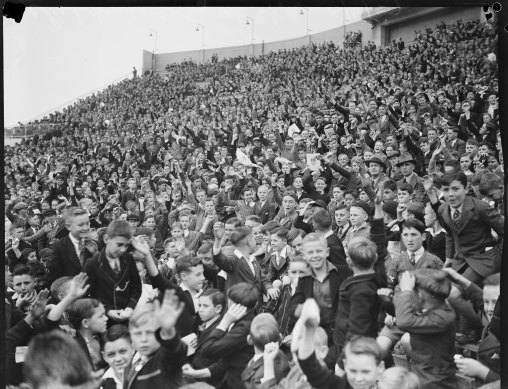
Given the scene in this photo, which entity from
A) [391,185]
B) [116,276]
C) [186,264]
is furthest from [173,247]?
[391,185]

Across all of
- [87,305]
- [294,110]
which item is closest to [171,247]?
[87,305]

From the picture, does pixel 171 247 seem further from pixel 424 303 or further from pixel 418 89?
pixel 418 89

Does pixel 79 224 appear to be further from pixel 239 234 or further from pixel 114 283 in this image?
pixel 239 234

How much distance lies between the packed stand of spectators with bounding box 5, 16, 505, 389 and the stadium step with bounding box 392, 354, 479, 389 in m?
0.04

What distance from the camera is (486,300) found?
3.37m

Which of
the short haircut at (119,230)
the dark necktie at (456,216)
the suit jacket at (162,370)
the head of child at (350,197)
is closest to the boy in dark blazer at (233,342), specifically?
the suit jacket at (162,370)

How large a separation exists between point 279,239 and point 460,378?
4.31 ft

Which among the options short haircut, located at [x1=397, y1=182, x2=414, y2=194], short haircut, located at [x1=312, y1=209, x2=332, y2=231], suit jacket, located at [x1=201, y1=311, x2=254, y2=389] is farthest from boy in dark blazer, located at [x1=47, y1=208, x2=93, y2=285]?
short haircut, located at [x1=397, y1=182, x2=414, y2=194]

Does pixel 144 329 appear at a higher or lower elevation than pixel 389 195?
lower

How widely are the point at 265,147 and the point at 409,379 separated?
1.71m

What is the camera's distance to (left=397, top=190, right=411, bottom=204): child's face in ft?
11.7

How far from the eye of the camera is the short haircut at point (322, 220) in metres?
3.55

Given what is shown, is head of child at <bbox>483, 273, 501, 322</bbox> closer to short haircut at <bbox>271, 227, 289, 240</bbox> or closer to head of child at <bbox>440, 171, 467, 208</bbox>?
head of child at <bbox>440, 171, 467, 208</bbox>

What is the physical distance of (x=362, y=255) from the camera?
10.8 ft
